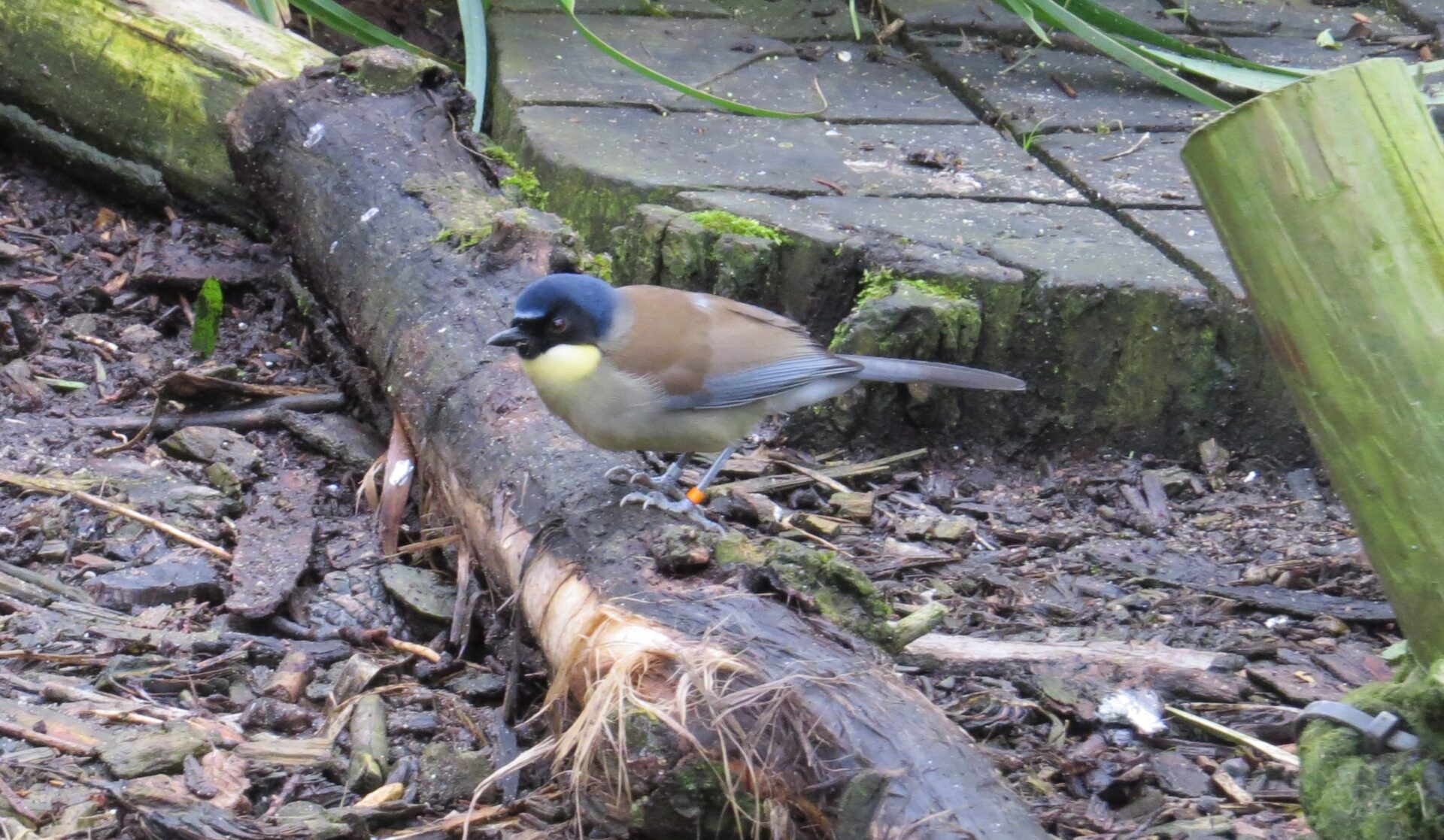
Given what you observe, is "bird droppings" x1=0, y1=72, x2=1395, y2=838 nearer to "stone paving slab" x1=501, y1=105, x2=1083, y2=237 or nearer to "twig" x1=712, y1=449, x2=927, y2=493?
"twig" x1=712, y1=449, x2=927, y2=493

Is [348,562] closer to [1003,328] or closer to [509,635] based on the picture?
[509,635]

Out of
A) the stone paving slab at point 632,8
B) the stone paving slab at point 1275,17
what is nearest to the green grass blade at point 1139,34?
the stone paving slab at point 1275,17

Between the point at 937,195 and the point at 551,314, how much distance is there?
5.67ft

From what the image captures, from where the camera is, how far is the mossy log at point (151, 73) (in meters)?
4.89

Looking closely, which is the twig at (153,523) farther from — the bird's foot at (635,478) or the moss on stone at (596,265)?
the moss on stone at (596,265)

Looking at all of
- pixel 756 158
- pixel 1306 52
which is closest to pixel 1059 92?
pixel 1306 52

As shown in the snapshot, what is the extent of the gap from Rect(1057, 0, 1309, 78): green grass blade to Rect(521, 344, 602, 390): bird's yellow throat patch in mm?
2872

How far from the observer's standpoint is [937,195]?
185 inches

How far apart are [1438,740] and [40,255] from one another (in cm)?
449

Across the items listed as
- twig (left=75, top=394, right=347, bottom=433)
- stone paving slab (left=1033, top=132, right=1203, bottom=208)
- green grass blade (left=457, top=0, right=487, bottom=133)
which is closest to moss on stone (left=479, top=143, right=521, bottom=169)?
green grass blade (left=457, top=0, right=487, bottom=133)

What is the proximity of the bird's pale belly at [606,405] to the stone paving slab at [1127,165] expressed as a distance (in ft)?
6.34

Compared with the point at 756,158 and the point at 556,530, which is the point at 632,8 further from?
the point at 556,530

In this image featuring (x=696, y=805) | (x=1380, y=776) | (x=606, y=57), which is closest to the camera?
(x=1380, y=776)

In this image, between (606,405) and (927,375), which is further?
(927,375)
